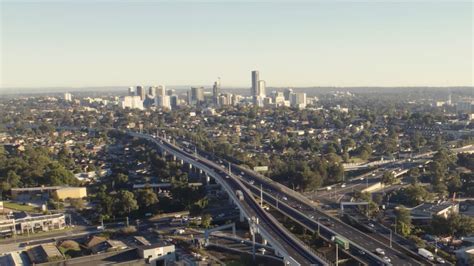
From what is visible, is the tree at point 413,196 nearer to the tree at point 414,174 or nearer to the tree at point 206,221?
the tree at point 414,174

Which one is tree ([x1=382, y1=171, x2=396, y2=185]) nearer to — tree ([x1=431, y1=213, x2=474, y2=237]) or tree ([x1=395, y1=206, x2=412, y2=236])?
tree ([x1=395, y1=206, x2=412, y2=236])

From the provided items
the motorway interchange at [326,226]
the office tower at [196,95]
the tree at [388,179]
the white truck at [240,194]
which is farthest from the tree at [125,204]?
the office tower at [196,95]

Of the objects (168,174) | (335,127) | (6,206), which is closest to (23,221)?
(6,206)

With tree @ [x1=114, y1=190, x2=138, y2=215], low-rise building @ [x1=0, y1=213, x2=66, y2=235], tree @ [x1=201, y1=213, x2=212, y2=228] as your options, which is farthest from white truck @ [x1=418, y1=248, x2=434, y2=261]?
low-rise building @ [x1=0, y1=213, x2=66, y2=235]

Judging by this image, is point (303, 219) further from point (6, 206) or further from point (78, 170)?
point (78, 170)

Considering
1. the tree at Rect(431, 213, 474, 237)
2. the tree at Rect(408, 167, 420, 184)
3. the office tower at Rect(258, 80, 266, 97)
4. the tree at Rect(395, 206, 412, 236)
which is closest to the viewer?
the tree at Rect(431, 213, 474, 237)

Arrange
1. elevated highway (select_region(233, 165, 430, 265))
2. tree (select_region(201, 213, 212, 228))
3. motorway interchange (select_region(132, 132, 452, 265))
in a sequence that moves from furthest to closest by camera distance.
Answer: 1. tree (select_region(201, 213, 212, 228))
2. elevated highway (select_region(233, 165, 430, 265))
3. motorway interchange (select_region(132, 132, 452, 265))
